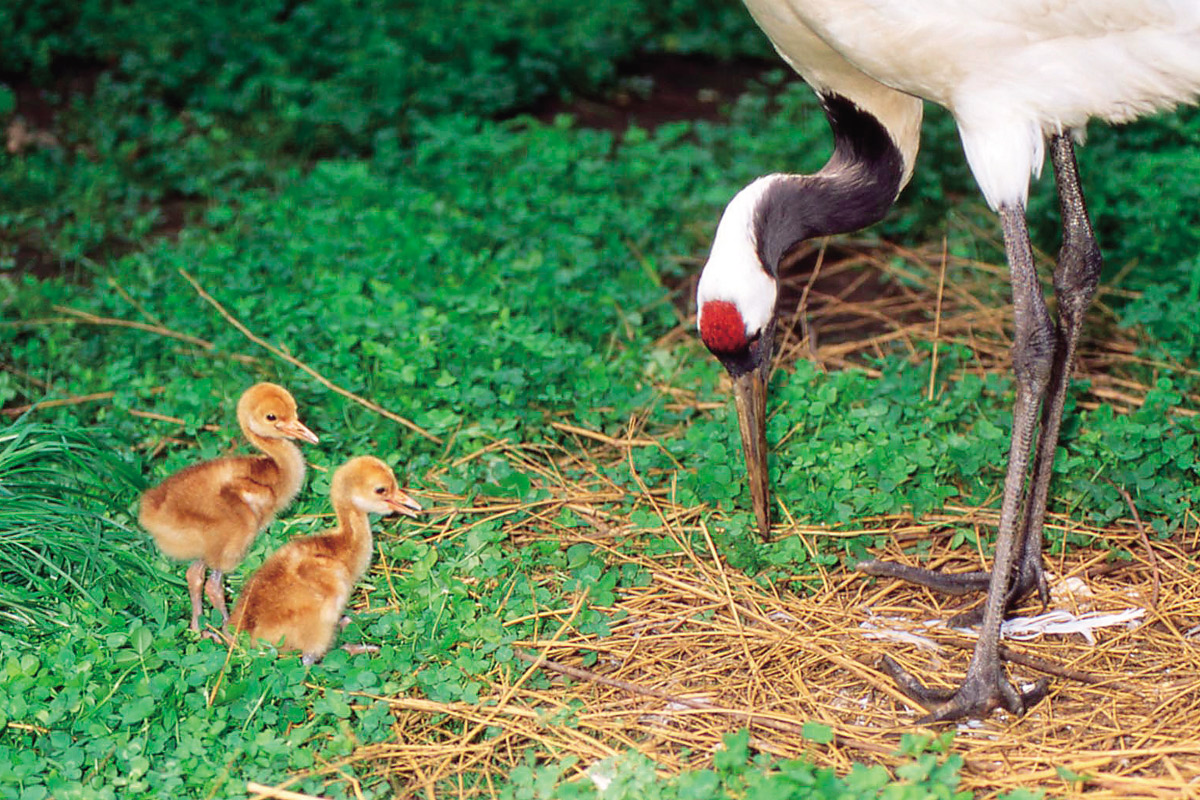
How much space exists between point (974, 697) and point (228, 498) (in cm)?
194

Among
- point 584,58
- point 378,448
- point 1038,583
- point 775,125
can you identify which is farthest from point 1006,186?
point 584,58

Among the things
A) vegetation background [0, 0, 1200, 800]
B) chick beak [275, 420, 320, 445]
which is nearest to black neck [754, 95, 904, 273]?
vegetation background [0, 0, 1200, 800]

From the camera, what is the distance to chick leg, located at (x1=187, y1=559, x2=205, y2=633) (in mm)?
3442

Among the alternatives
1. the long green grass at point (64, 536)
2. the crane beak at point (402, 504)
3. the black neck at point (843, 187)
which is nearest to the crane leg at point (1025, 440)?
the black neck at point (843, 187)

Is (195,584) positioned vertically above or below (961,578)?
above

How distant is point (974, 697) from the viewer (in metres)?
3.20

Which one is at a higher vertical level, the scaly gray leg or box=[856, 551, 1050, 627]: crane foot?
the scaly gray leg

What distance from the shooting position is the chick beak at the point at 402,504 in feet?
11.8

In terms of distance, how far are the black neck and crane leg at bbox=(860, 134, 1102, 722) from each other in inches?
19.5

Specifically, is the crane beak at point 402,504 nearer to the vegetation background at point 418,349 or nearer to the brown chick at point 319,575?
the brown chick at point 319,575

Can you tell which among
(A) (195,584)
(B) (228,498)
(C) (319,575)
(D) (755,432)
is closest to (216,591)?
(A) (195,584)

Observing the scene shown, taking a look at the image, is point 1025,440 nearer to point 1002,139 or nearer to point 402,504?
point 1002,139

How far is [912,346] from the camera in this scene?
4.73m

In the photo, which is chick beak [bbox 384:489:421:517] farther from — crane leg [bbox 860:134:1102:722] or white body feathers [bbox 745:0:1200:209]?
white body feathers [bbox 745:0:1200:209]
